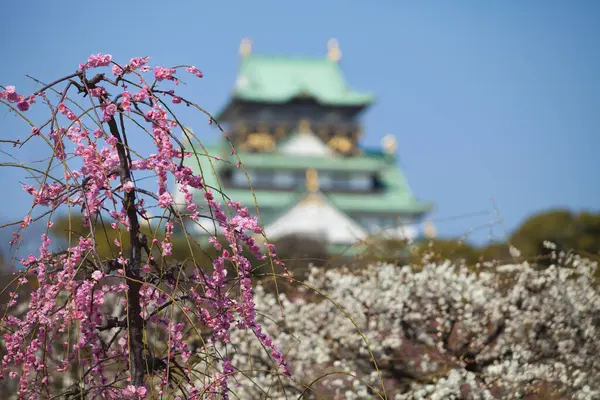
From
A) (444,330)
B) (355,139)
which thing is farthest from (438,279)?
(355,139)

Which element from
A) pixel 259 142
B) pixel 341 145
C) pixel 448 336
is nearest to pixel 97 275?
pixel 448 336

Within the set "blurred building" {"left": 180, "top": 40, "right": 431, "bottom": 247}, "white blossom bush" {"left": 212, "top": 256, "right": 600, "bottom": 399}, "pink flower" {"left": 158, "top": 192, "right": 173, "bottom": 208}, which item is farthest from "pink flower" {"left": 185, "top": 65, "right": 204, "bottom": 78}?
"blurred building" {"left": 180, "top": 40, "right": 431, "bottom": 247}

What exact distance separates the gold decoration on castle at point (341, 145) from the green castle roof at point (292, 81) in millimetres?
2065

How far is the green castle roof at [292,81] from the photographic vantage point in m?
44.2

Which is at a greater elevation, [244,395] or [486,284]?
[486,284]

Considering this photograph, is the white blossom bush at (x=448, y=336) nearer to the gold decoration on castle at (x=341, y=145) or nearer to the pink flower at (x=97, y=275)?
the pink flower at (x=97, y=275)

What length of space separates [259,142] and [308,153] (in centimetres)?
247

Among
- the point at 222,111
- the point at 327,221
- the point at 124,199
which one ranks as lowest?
the point at 124,199

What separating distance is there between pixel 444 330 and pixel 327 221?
103ft

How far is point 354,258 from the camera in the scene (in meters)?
6.29

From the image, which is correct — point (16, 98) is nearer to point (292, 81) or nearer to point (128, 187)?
point (128, 187)

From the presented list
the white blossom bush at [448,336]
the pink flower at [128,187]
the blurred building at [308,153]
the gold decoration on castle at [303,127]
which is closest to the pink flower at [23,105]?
the pink flower at [128,187]

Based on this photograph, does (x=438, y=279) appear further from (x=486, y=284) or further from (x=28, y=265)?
(x=28, y=265)

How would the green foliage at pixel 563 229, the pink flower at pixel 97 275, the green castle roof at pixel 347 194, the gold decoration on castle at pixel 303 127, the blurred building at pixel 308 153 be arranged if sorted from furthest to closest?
the gold decoration on castle at pixel 303 127
the green castle roof at pixel 347 194
the blurred building at pixel 308 153
the green foliage at pixel 563 229
the pink flower at pixel 97 275
